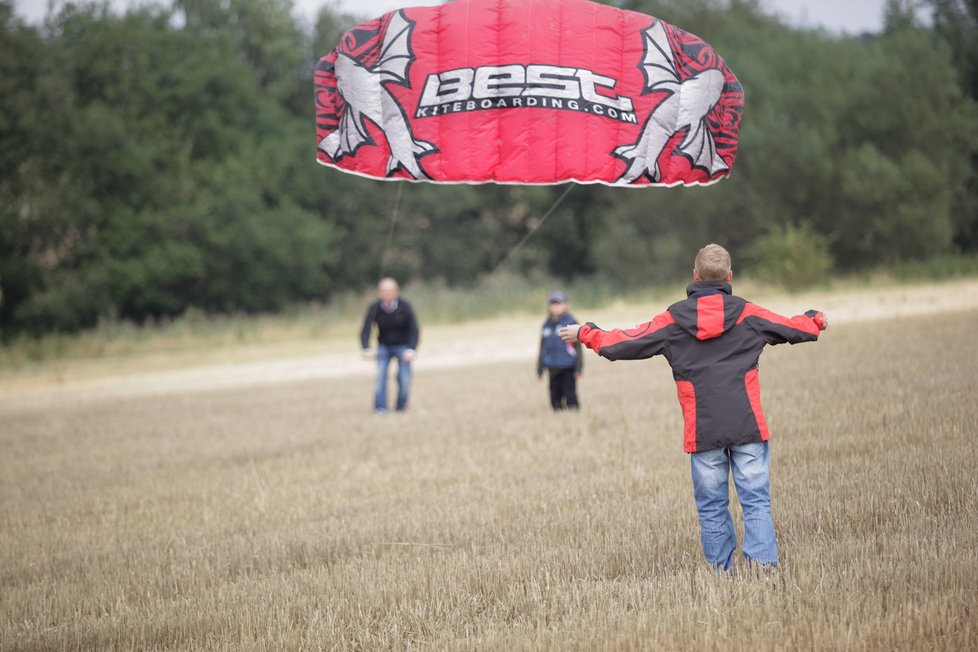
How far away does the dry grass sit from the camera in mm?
4930

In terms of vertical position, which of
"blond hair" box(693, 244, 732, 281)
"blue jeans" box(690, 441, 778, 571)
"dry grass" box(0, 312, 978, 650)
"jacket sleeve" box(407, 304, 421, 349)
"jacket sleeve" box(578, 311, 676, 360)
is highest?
"blond hair" box(693, 244, 732, 281)

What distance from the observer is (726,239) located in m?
47.6

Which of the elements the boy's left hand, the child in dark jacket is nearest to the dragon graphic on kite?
the boy's left hand

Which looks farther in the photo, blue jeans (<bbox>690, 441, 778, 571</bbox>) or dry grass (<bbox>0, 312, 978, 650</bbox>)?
blue jeans (<bbox>690, 441, 778, 571</bbox>)

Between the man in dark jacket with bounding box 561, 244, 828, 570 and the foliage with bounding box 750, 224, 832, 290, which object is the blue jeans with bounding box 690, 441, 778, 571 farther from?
the foliage with bounding box 750, 224, 832, 290

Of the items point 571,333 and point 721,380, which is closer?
point 721,380

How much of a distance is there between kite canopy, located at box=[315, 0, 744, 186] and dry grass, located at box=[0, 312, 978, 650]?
2.93m

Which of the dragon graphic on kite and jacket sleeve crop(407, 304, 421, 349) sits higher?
the dragon graphic on kite

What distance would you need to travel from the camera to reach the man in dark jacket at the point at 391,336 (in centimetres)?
1573

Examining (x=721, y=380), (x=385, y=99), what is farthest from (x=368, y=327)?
(x=721, y=380)

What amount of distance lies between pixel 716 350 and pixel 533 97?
3.32 m

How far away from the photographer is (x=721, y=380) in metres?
5.46

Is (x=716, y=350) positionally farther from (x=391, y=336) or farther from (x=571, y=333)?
(x=391, y=336)

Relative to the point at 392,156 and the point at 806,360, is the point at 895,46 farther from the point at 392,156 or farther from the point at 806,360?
the point at 392,156
